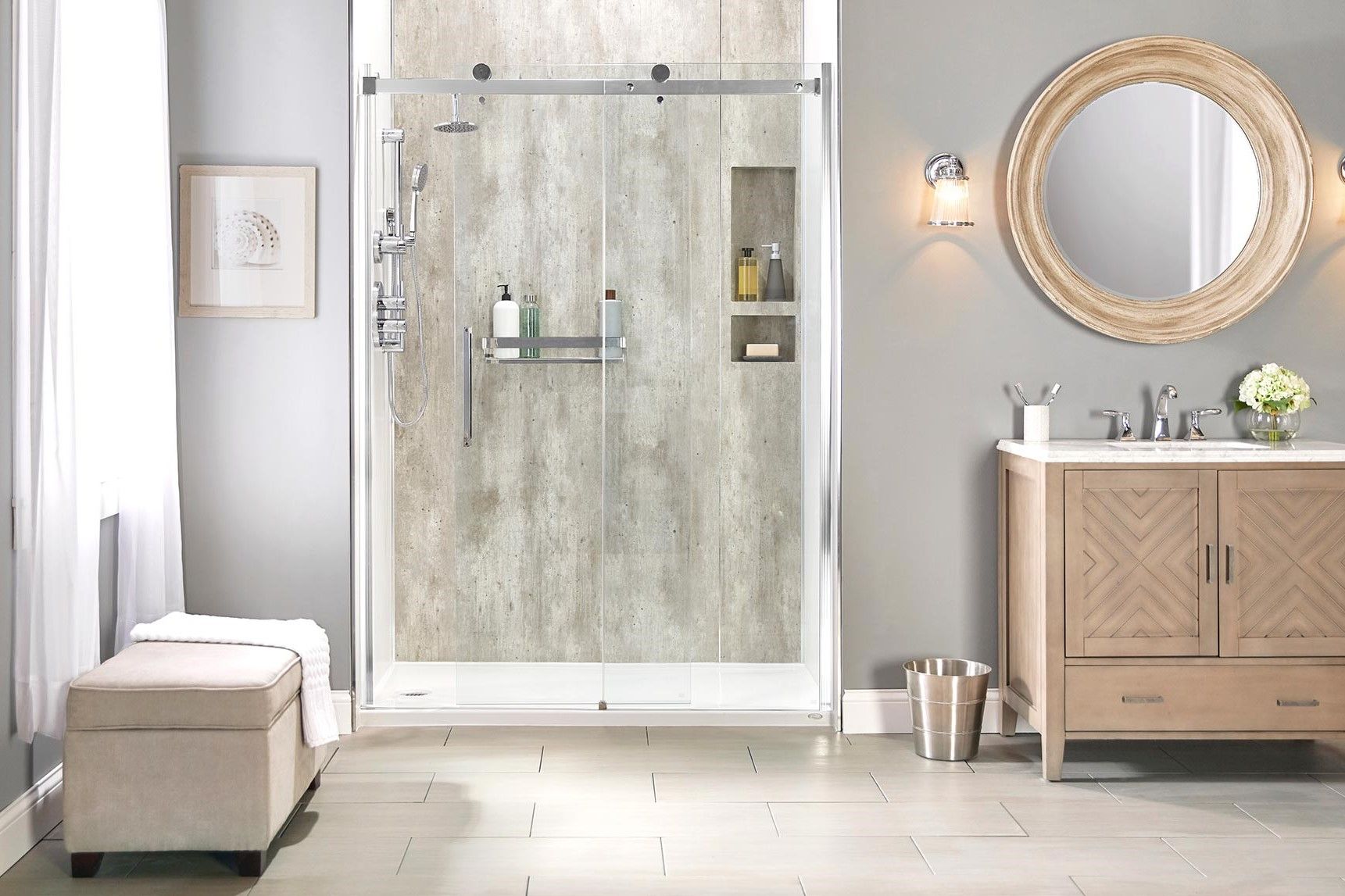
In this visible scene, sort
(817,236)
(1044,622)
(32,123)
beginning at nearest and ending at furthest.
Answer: (32,123)
(1044,622)
(817,236)

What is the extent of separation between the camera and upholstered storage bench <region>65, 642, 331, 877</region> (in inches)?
90.7

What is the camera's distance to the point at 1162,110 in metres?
3.34

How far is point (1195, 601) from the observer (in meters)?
2.94

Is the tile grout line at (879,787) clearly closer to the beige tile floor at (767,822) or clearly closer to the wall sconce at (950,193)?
the beige tile floor at (767,822)

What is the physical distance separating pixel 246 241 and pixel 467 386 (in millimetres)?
770

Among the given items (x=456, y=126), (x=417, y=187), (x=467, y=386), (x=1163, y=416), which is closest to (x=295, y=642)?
(x=467, y=386)

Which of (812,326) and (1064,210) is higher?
(1064,210)

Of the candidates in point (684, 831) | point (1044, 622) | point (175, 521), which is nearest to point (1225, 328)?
point (1044, 622)

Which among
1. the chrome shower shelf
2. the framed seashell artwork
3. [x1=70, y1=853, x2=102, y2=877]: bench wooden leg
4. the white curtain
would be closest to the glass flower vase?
the chrome shower shelf

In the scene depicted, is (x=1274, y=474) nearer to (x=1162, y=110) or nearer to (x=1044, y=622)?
(x=1044, y=622)

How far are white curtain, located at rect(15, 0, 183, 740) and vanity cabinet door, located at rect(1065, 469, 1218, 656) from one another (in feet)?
7.96

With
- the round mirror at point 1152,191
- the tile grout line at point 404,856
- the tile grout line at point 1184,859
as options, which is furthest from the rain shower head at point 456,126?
the tile grout line at point 1184,859

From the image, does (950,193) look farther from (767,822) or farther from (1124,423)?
(767,822)

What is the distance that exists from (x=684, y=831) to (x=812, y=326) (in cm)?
165
